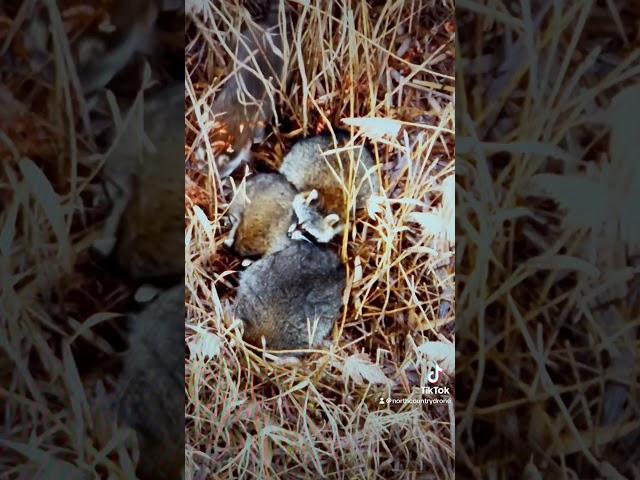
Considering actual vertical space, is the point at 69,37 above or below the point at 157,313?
above

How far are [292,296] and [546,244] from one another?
24.6 inches

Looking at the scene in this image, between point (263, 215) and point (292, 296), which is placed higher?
point (263, 215)

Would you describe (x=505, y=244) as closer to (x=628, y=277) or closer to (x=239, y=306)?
(x=628, y=277)

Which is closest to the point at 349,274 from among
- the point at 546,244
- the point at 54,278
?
the point at 546,244

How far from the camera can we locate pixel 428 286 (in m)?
1.54

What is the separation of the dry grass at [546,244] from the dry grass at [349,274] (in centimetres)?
7

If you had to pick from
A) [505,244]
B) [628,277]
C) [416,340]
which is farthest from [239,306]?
[628,277]

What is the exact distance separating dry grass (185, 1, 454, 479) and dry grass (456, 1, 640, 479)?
0.07 metres

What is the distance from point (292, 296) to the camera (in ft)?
5.10

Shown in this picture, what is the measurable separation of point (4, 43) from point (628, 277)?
1588 mm

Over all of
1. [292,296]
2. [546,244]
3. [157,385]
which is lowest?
[157,385]

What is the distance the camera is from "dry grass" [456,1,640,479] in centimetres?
150

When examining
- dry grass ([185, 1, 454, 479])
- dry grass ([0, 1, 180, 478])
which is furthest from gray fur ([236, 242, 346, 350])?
dry grass ([0, 1, 180, 478])

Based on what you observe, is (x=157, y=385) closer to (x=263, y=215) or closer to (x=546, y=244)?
(x=263, y=215)
